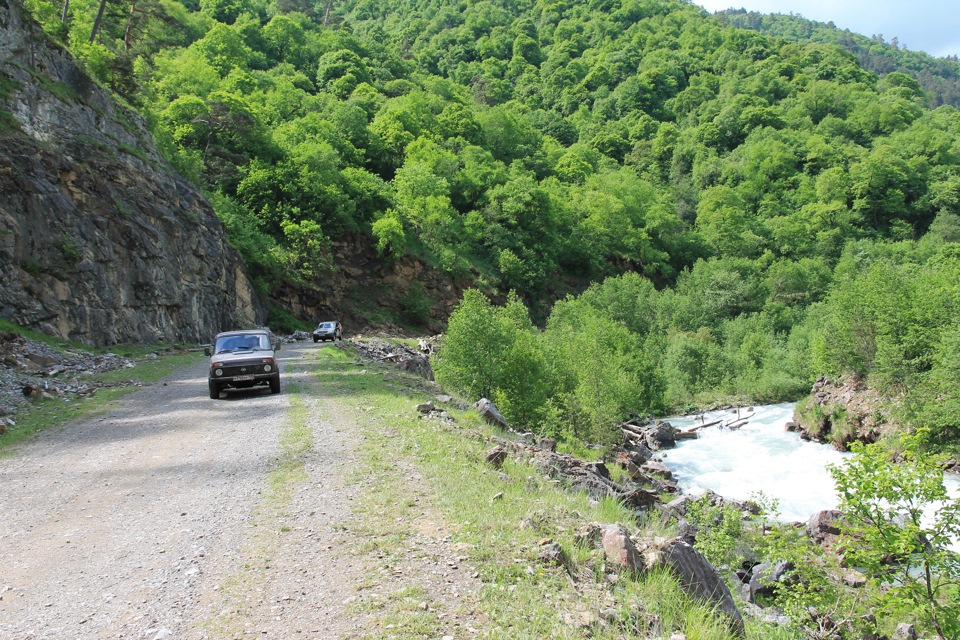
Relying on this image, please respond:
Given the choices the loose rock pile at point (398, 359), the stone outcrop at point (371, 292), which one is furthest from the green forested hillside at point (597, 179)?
the loose rock pile at point (398, 359)

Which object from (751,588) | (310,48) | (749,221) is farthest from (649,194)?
(751,588)

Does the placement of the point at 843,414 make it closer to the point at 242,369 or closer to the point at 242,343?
the point at 242,343

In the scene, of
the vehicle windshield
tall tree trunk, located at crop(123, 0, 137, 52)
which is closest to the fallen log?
the vehicle windshield

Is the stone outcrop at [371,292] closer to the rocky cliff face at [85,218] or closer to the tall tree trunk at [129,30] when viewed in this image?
the rocky cliff face at [85,218]

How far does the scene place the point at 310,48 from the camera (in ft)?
376

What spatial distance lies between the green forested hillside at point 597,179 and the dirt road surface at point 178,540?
63.5ft

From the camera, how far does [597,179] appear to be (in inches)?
4055

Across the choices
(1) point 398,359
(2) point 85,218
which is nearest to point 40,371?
(2) point 85,218

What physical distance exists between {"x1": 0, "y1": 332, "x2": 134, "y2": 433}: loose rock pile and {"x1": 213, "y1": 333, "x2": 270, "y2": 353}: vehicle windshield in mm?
3964

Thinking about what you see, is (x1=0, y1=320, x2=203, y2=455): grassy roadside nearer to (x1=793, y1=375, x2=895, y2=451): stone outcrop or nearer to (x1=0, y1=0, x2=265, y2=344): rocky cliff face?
(x1=0, y1=0, x2=265, y2=344): rocky cliff face

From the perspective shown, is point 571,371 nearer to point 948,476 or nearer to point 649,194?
point 948,476

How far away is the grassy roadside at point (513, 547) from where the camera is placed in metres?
5.29

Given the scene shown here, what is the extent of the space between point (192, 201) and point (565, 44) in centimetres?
13873

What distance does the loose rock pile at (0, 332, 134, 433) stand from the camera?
16188 mm
